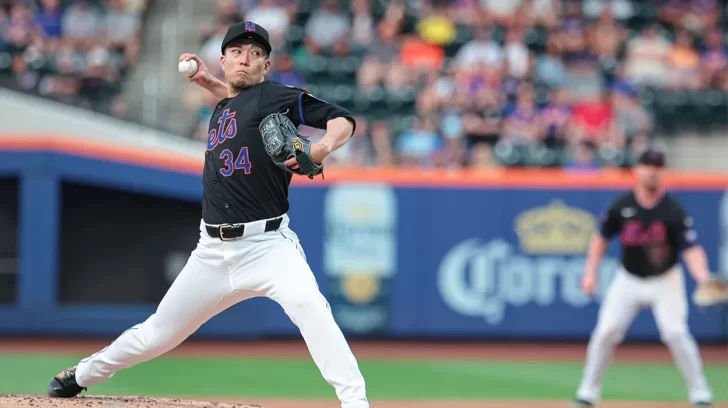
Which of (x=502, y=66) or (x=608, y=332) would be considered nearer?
(x=608, y=332)

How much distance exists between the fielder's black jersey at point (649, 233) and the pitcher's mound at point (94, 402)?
11.1 ft

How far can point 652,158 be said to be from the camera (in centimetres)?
724

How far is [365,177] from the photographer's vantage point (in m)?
11.6

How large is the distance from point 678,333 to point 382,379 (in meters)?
2.75

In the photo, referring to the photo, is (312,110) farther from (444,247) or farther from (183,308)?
(444,247)

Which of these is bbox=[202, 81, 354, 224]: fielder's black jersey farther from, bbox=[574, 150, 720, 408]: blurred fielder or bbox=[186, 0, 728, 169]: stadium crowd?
bbox=[186, 0, 728, 169]: stadium crowd

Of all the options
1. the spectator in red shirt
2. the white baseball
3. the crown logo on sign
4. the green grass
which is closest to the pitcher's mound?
the white baseball

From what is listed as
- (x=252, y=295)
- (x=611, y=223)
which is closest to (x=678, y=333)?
(x=611, y=223)

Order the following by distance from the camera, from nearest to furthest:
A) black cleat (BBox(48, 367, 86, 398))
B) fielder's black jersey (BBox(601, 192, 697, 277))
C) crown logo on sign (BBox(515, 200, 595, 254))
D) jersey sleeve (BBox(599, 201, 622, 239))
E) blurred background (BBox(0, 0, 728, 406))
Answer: black cleat (BBox(48, 367, 86, 398)) → fielder's black jersey (BBox(601, 192, 697, 277)) → jersey sleeve (BBox(599, 201, 622, 239)) → blurred background (BBox(0, 0, 728, 406)) → crown logo on sign (BBox(515, 200, 595, 254))

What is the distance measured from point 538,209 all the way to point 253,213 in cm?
722

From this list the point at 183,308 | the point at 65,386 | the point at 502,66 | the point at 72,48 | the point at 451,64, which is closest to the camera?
the point at 183,308

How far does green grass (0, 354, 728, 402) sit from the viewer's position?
26.7 feet

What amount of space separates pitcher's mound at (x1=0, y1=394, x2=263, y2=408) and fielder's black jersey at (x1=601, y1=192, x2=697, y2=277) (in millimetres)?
3375

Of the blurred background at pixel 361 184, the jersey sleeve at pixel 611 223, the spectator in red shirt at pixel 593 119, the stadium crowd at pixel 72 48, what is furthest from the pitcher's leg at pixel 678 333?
the stadium crowd at pixel 72 48
